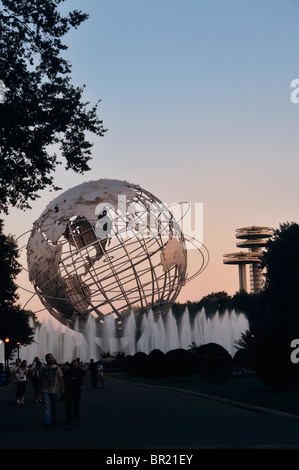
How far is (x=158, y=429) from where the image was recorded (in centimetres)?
1383

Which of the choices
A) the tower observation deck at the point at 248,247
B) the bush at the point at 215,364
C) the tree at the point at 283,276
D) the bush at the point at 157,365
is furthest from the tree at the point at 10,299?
the tower observation deck at the point at 248,247

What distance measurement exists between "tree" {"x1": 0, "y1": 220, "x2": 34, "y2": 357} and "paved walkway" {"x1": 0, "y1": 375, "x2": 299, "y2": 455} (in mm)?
41189

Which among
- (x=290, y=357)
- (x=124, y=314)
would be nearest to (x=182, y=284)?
(x=124, y=314)

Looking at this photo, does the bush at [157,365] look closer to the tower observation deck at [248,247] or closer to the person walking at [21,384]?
the person walking at [21,384]

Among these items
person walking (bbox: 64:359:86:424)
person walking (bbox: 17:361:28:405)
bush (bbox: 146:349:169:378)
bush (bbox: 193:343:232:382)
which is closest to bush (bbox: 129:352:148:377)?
bush (bbox: 146:349:169:378)

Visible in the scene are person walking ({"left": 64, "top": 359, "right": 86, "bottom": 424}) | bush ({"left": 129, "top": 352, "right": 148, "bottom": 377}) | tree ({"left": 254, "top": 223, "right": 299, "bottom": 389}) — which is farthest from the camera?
tree ({"left": 254, "top": 223, "right": 299, "bottom": 389})

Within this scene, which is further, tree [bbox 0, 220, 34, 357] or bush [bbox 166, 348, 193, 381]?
tree [bbox 0, 220, 34, 357]

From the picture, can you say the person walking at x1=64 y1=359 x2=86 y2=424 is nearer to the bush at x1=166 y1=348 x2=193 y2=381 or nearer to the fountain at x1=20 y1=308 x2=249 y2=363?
the bush at x1=166 y1=348 x2=193 y2=381

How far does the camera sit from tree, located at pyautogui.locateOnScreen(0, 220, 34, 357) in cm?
6165

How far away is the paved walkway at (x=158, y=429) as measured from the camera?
11.5 metres

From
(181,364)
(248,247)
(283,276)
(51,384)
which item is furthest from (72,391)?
(248,247)

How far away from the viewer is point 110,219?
186 ft
